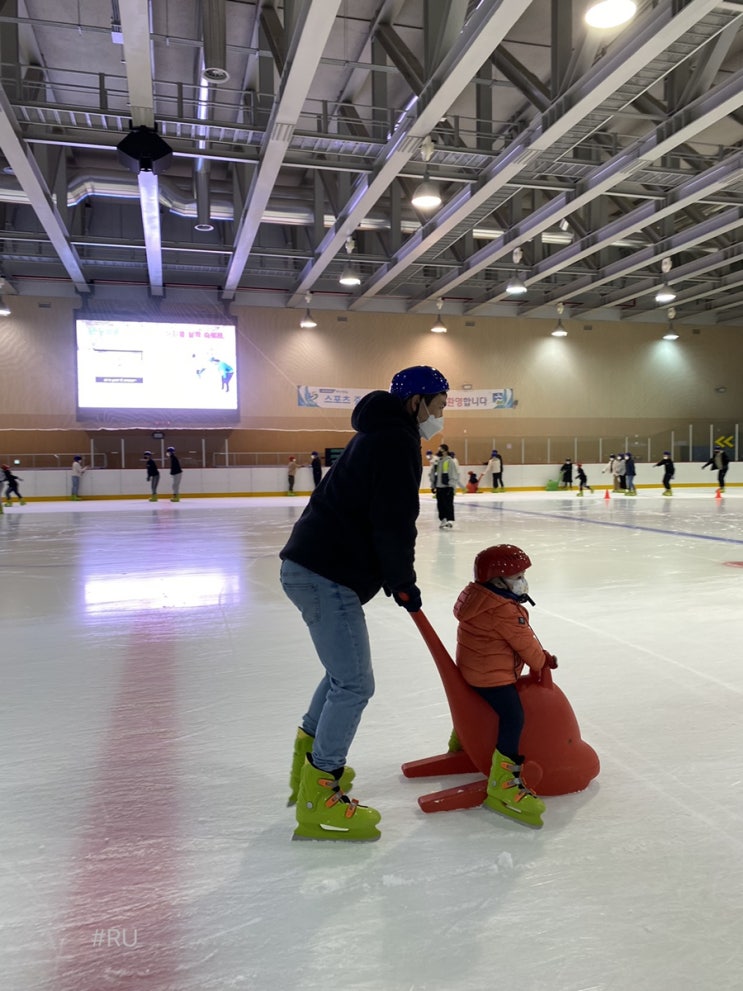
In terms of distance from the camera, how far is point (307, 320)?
2256cm

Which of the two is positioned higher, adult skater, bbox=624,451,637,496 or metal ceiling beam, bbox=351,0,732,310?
metal ceiling beam, bbox=351,0,732,310

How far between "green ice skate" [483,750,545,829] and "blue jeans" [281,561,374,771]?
1.55 feet

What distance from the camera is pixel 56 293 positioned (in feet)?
71.4

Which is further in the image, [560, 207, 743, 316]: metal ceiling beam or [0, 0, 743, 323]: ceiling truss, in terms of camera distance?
[560, 207, 743, 316]: metal ceiling beam

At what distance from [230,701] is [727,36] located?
10.1 metres

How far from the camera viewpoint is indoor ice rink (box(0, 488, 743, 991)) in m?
1.51

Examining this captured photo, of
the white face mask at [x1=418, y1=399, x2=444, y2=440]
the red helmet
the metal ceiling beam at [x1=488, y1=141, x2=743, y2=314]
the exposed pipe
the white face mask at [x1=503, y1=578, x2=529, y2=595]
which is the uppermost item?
the exposed pipe

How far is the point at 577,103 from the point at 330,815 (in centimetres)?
1006

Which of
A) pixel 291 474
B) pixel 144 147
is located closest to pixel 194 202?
pixel 144 147

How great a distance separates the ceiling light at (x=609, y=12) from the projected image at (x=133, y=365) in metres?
17.2

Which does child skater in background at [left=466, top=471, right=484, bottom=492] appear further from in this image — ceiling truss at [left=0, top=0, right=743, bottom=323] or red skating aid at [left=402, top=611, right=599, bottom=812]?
red skating aid at [left=402, top=611, right=599, bottom=812]

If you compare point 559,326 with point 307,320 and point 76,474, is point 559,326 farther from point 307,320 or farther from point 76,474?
point 76,474

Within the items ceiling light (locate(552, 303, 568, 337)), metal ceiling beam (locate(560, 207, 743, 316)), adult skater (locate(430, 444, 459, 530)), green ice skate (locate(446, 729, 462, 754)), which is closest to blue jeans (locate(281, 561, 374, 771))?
green ice skate (locate(446, 729, 462, 754))

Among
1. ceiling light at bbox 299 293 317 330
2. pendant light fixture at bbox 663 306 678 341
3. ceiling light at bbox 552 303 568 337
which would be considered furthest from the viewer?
pendant light fixture at bbox 663 306 678 341
